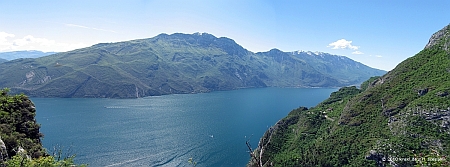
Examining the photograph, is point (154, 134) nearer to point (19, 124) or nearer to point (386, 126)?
point (386, 126)

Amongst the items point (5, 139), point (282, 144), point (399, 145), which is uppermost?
point (5, 139)

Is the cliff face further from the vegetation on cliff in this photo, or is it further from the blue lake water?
the blue lake water

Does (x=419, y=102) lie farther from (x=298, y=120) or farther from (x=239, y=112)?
(x=239, y=112)

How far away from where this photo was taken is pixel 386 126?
65.3m

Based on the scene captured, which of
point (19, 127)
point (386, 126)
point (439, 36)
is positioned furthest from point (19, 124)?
point (439, 36)

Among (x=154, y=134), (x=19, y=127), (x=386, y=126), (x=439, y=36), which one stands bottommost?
Answer: (x=154, y=134)

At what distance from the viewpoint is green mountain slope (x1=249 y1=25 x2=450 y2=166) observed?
186 ft

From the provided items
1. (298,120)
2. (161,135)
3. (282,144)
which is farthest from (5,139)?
(161,135)

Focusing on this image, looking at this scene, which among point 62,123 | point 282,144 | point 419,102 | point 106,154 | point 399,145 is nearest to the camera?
point 399,145

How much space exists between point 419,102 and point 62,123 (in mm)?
142712

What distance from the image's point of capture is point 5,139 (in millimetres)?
26250

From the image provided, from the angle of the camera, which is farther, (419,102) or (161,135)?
(161,135)

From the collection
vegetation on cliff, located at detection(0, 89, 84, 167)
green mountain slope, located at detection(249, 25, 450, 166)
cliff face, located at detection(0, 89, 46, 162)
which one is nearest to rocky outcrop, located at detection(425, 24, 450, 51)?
green mountain slope, located at detection(249, 25, 450, 166)

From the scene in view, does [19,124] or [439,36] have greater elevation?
[439,36]
